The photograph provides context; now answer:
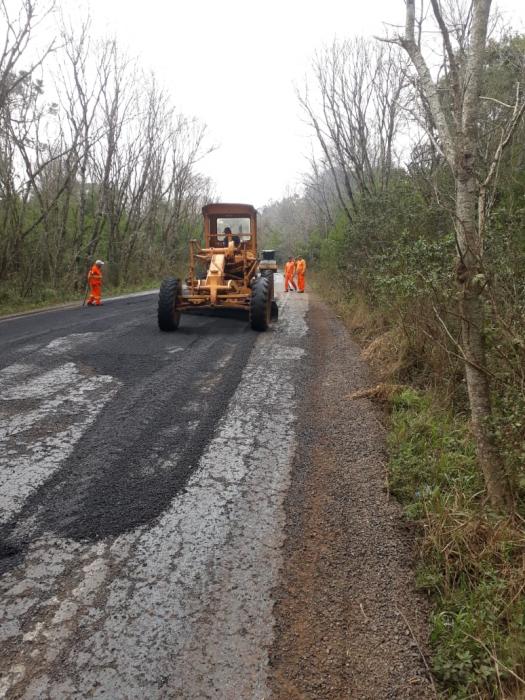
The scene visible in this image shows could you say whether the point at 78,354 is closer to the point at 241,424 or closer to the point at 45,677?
the point at 241,424

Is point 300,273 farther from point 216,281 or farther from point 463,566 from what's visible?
point 463,566

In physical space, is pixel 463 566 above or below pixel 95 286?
below

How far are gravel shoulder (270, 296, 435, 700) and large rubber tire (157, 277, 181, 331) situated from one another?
5.09 metres

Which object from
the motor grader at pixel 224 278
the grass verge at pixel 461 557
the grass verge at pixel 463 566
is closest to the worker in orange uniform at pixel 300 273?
the motor grader at pixel 224 278

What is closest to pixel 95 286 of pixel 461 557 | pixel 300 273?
pixel 300 273

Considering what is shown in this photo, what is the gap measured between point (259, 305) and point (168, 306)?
5.33ft

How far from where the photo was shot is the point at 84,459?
382cm

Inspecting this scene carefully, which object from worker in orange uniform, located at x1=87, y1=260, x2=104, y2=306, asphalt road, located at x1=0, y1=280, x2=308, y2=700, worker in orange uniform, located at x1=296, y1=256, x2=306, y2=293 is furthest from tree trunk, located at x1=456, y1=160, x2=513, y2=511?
worker in orange uniform, located at x1=296, y1=256, x2=306, y2=293

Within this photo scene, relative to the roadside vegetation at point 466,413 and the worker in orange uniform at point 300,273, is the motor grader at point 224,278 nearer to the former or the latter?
Result: the roadside vegetation at point 466,413

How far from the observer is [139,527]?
303 cm

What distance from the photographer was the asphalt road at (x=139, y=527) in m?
2.09

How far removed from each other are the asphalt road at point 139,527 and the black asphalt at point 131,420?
0.02 meters

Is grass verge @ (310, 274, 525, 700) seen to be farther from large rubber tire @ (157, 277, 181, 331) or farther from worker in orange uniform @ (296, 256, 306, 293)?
worker in orange uniform @ (296, 256, 306, 293)

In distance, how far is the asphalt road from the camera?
2.09 metres
